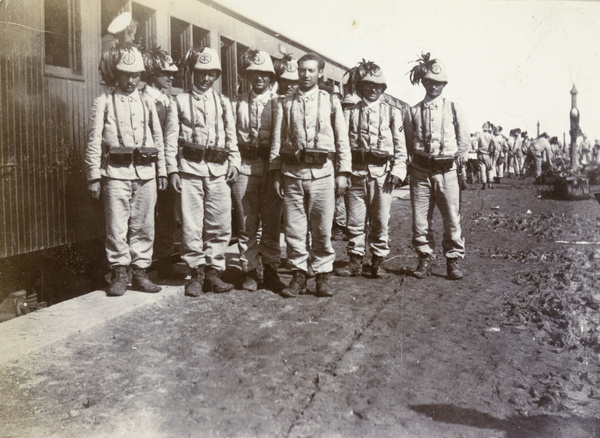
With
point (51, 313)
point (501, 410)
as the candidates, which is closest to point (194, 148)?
point (51, 313)

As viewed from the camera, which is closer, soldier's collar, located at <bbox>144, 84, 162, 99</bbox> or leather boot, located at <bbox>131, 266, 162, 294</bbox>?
leather boot, located at <bbox>131, 266, 162, 294</bbox>

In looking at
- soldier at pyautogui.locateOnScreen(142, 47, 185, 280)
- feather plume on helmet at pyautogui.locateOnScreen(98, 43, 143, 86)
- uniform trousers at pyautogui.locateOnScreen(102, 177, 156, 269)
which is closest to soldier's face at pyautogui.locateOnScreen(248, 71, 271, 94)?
soldier at pyautogui.locateOnScreen(142, 47, 185, 280)

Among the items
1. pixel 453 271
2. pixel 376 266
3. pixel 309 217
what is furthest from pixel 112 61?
pixel 453 271

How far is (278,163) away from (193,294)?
131 centimetres

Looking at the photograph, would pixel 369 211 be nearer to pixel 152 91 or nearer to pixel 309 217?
pixel 309 217

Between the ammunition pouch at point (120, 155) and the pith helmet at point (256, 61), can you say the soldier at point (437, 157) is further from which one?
the ammunition pouch at point (120, 155)

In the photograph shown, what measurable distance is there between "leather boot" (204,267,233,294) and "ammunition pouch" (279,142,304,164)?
115 centimetres

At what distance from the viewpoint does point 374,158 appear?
5.32 metres

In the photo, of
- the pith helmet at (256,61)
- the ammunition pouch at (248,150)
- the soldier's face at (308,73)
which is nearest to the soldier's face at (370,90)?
the soldier's face at (308,73)

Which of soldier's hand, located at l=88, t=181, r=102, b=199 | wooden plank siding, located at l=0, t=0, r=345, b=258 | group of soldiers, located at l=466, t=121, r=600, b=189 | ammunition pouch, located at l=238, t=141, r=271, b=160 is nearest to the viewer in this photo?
wooden plank siding, located at l=0, t=0, r=345, b=258

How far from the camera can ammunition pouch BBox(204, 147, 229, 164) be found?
4.70 meters

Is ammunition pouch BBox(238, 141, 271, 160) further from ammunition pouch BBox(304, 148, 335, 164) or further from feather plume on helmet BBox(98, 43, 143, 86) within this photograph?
feather plume on helmet BBox(98, 43, 143, 86)

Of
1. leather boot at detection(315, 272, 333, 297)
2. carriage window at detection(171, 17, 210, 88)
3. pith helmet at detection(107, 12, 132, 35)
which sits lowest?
leather boot at detection(315, 272, 333, 297)

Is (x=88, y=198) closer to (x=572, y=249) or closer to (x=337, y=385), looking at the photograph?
(x=337, y=385)
